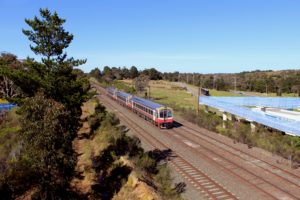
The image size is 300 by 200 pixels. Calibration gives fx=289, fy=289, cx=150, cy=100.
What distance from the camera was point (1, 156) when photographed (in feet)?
96.8

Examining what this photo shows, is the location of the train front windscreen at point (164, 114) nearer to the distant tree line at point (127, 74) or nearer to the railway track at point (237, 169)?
the railway track at point (237, 169)

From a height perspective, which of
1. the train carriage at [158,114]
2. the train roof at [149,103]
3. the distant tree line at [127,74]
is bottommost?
the train carriage at [158,114]

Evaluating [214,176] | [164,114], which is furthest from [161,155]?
[164,114]

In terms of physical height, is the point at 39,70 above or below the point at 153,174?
above

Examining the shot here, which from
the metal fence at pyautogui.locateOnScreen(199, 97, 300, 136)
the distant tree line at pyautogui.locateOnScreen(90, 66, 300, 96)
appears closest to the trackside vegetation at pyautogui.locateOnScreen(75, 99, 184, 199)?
the metal fence at pyautogui.locateOnScreen(199, 97, 300, 136)

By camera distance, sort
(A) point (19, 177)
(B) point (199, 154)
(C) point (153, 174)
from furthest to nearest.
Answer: (B) point (199, 154)
(C) point (153, 174)
(A) point (19, 177)

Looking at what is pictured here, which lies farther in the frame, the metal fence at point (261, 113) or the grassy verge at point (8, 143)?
the metal fence at point (261, 113)

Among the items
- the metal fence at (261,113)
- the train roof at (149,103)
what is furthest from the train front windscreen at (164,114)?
the metal fence at (261,113)

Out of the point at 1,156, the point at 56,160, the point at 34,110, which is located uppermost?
the point at 34,110

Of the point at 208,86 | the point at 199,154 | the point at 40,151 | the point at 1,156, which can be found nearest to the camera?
the point at 40,151

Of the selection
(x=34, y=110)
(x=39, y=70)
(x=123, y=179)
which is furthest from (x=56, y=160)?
(x=39, y=70)

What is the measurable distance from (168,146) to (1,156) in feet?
56.3

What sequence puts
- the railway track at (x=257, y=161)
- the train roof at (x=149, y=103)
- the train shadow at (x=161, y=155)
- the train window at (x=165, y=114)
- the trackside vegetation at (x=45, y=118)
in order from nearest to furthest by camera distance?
the trackside vegetation at (x=45, y=118), the railway track at (x=257, y=161), the train shadow at (x=161, y=155), the train window at (x=165, y=114), the train roof at (x=149, y=103)

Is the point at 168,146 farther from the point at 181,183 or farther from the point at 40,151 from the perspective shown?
the point at 40,151
